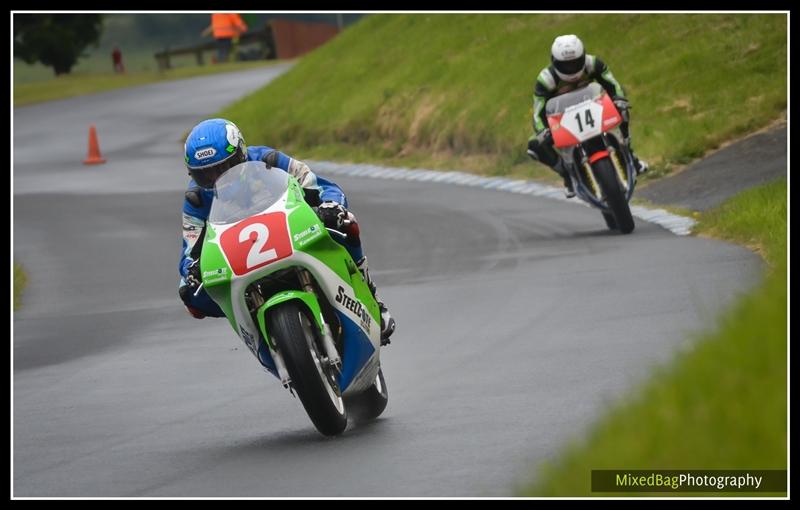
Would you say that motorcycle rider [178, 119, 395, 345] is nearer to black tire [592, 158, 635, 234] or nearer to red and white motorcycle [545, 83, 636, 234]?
black tire [592, 158, 635, 234]

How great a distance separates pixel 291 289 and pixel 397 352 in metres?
3.52

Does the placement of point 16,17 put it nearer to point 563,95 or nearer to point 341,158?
point 341,158

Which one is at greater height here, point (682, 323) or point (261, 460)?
point (261, 460)

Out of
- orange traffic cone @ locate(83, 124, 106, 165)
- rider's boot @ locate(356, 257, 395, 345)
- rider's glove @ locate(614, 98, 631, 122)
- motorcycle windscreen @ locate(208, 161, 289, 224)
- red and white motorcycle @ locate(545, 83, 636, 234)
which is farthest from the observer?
orange traffic cone @ locate(83, 124, 106, 165)

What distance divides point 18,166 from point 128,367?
21.8 m

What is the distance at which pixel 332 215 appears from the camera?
26.5 feet

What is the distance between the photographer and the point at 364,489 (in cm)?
671

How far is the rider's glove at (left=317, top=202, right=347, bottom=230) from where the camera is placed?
26.5ft

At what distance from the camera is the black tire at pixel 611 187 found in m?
15.5

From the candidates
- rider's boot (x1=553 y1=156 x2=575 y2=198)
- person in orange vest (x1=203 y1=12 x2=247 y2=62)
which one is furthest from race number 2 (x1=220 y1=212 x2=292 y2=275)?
person in orange vest (x1=203 y1=12 x2=247 y2=62)

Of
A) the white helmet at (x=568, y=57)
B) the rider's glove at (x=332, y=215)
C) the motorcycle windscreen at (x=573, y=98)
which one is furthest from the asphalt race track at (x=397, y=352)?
the white helmet at (x=568, y=57)

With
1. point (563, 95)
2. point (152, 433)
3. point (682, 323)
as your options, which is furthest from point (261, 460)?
point (563, 95)

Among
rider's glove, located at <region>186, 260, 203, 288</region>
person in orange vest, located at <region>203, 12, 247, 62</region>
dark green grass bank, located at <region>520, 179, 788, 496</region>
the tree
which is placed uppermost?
dark green grass bank, located at <region>520, 179, 788, 496</region>

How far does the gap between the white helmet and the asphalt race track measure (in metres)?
1.62
